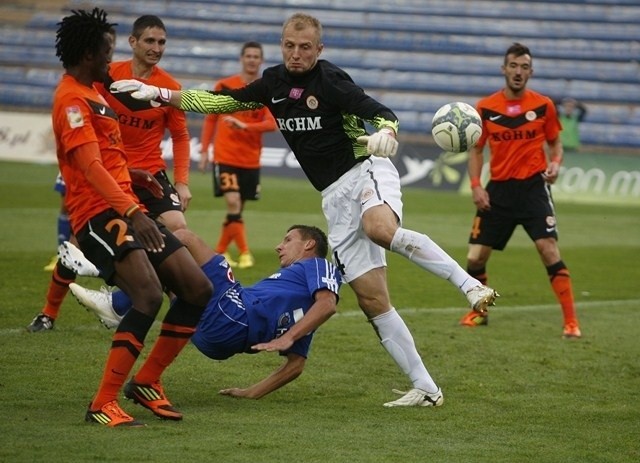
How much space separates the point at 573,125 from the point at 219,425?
2235cm

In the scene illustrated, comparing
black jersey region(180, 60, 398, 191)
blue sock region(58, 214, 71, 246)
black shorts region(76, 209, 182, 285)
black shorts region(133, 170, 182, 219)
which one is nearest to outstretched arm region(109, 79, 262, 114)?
black jersey region(180, 60, 398, 191)

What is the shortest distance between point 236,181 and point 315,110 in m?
7.37

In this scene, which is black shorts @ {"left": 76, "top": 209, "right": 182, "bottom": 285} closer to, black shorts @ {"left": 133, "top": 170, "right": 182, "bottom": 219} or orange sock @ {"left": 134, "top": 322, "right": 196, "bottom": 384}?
orange sock @ {"left": 134, "top": 322, "right": 196, "bottom": 384}

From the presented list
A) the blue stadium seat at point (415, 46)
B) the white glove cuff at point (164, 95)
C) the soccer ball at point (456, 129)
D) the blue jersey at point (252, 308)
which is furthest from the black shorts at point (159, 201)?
the blue stadium seat at point (415, 46)

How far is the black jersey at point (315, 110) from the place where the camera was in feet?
23.5

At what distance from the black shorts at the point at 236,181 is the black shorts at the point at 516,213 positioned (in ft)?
14.5

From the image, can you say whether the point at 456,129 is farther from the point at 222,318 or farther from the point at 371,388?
the point at 222,318

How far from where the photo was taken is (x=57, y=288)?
29.8ft

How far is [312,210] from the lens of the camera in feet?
65.5

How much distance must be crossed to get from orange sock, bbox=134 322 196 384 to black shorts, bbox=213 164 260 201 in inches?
311

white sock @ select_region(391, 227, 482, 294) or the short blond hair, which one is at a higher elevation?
the short blond hair

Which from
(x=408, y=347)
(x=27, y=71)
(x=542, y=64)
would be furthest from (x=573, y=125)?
(x=408, y=347)

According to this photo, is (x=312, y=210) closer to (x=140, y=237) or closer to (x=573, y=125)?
(x=573, y=125)

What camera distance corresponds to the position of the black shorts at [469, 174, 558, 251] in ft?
34.8
